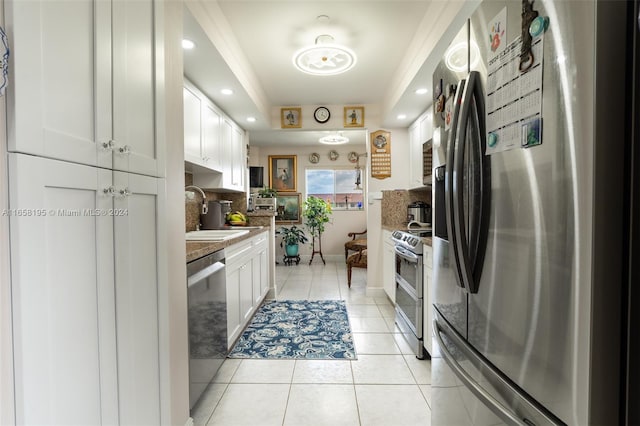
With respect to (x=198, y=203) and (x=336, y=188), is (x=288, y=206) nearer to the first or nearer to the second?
(x=336, y=188)

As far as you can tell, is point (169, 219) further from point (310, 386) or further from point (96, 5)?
point (310, 386)

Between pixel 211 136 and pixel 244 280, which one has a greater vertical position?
pixel 211 136

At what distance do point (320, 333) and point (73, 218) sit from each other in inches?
91.4

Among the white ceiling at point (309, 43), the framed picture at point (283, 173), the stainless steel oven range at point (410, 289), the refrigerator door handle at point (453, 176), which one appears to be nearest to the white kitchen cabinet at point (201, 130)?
the white ceiling at point (309, 43)

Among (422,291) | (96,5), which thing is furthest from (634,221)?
(422,291)

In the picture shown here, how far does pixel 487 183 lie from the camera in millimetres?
882

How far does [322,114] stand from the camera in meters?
3.90

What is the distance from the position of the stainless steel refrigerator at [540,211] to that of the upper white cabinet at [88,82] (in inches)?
44.1

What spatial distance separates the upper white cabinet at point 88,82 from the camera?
0.65 meters

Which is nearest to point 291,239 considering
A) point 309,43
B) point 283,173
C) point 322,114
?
point 283,173

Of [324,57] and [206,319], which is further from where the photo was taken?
[324,57]

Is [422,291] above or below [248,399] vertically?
above

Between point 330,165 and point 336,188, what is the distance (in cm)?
52

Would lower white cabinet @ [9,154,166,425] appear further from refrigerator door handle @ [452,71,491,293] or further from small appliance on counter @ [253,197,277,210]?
small appliance on counter @ [253,197,277,210]
